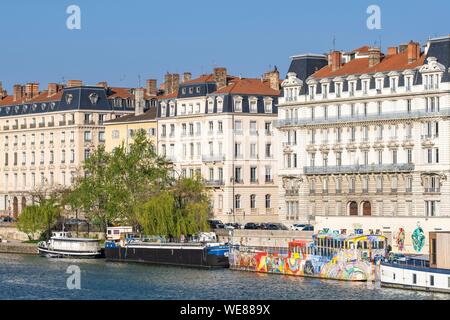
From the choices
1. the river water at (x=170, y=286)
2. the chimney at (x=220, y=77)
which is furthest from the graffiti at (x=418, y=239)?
the chimney at (x=220, y=77)

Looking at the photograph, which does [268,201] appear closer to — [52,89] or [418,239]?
[418,239]

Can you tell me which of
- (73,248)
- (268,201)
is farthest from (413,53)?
(73,248)

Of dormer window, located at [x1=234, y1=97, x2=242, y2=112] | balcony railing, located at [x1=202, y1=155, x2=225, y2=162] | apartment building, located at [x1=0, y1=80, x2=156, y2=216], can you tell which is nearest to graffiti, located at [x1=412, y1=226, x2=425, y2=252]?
balcony railing, located at [x1=202, y1=155, x2=225, y2=162]

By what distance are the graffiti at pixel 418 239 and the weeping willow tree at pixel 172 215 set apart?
17501 mm

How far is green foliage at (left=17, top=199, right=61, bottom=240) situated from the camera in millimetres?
123625

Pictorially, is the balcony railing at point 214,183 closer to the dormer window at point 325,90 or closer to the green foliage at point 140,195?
the green foliage at point 140,195

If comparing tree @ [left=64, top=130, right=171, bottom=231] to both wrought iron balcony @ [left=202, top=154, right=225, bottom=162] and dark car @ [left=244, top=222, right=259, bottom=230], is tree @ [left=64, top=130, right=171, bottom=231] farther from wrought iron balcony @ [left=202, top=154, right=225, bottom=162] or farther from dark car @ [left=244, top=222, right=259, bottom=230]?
dark car @ [left=244, top=222, right=259, bottom=230]

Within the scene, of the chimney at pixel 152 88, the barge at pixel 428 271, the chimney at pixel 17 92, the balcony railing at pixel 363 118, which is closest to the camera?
the barge at pixel 428 271

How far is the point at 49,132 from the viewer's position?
145 meters

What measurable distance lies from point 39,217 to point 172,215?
19.2m

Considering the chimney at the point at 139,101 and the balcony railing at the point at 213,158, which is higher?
the chimney at the point at 139,101

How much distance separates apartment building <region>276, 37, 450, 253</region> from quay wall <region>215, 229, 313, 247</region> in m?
2.82

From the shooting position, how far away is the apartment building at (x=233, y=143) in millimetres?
122500
